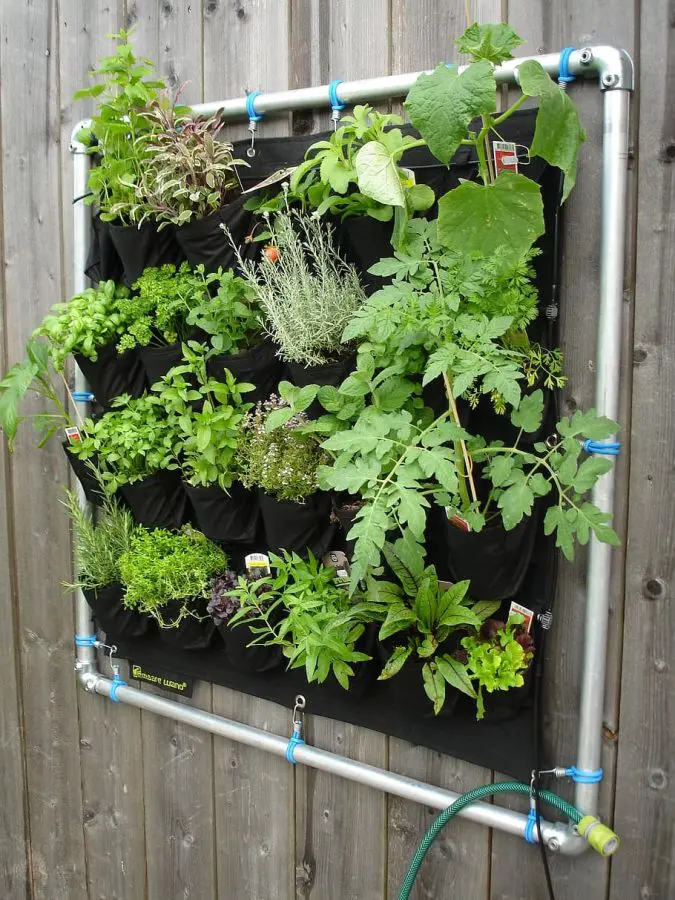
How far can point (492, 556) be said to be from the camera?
138 centimetres

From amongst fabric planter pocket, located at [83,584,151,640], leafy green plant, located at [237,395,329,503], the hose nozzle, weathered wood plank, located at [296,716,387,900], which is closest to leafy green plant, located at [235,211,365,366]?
leafy green plant, located at [237,395,329,503]

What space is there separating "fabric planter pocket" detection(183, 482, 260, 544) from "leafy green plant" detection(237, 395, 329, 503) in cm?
9

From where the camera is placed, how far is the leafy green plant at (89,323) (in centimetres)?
174

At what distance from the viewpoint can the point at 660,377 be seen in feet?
4.52

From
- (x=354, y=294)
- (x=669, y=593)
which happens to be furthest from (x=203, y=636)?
(x=669, y=593)

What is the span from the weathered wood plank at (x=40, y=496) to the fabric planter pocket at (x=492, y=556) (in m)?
1.19

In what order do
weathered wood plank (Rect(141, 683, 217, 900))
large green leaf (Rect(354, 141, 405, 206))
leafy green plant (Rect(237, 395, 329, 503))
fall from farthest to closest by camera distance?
1. weathered wood plank (Rect(141, 683, 217, 900))
2. leafy green plant (Rect(237, 395, 329, 503))
3. large green leaf (Rect(354, 141, 405, 206))

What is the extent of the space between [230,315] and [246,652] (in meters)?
0.71

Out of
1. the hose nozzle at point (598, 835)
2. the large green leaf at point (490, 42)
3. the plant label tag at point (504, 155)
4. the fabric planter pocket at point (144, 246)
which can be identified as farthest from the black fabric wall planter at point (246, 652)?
the large green leaf at point (490, 42)

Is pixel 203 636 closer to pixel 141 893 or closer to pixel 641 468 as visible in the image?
pixel 141 893

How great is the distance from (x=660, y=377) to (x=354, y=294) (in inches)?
22.4

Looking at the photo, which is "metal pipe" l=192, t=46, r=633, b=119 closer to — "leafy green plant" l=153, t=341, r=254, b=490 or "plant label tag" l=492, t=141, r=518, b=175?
"plant label tag" l=492, t=141, r=518, b=175

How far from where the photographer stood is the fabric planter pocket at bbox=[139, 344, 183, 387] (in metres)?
1.69

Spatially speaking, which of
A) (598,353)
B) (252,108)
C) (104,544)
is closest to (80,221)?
(252,108)
